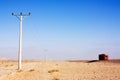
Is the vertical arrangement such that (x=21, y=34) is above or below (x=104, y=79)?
above

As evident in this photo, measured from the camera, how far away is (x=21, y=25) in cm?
3762

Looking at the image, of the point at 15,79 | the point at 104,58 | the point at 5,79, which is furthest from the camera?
the point at 104,58

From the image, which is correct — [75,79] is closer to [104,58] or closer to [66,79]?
[66,79]

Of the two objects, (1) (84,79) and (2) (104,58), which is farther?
(2) (104,58)

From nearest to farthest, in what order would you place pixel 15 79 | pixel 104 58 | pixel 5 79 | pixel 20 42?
pixel 5 79 → pixel 15 79 → pixel 20 42 → pixel 104 58

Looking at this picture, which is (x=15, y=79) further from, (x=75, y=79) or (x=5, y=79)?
(x=75, y=79)

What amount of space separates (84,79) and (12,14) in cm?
1834

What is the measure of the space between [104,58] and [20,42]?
2921 inches

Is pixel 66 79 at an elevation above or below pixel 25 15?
below

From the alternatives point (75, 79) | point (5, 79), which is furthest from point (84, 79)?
→ point (5, 79)

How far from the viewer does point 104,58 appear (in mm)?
107062

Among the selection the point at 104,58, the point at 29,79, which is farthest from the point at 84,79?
the point at 104,58

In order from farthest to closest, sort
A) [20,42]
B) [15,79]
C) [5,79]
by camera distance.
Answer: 1. [20,42]
2. [15,79]
3. [5,79]

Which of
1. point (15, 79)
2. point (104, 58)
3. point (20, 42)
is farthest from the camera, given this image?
point (104, 58)
